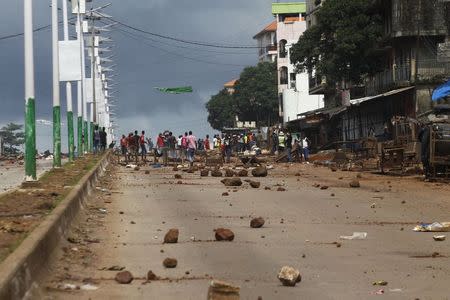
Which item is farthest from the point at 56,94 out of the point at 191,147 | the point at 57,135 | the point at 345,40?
the point at 345,40

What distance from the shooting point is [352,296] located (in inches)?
319

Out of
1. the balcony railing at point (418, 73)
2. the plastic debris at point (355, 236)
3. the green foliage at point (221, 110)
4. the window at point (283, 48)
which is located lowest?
the plastic debris at point (355, 236)

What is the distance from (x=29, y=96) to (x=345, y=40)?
3615cm

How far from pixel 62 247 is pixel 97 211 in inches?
240

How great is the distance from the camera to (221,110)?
142 m

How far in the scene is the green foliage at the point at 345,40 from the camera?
55156 millimetres

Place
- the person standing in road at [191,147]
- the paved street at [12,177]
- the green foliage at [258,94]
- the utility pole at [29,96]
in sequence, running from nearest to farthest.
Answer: the utility pole at [29,96] → the paved street at [12,177] → the person standing in road at [191,147] → the green foliage at [258,94]

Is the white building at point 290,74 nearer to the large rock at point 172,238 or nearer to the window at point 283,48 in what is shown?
the window at point 283,48

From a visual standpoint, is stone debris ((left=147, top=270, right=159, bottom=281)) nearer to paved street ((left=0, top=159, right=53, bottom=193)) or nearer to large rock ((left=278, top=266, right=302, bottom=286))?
large rock ((left=278, top=266, right=302, bottom=286))

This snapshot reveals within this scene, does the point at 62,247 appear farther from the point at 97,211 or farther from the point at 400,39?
the point at 400,39

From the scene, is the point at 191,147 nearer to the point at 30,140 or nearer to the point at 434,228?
the point at 30,140

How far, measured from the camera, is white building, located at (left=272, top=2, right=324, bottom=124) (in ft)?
320

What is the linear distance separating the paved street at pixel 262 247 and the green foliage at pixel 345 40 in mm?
34874

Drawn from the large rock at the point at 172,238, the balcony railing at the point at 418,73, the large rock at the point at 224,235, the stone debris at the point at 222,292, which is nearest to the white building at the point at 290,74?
the balcony railing at the point at 418,73
